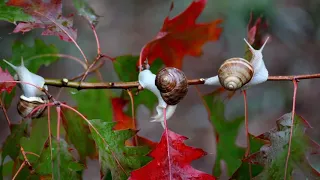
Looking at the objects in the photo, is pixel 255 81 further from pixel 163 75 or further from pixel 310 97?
pixel 310 97

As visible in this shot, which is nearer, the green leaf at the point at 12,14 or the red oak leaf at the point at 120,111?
the green leaf at the point at 12,14

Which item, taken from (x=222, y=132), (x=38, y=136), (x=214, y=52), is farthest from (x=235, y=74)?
(x=214, y=52)

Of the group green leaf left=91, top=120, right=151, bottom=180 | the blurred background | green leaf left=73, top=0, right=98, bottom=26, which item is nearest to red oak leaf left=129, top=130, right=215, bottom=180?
green leaf left=91, top=120, right=151, bottom=180

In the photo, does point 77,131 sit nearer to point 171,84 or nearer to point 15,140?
point 15,140

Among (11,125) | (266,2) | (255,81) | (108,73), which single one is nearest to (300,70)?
(266,2)

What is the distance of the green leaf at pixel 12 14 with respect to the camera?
799 mm

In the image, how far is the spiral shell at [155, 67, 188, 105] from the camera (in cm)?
78

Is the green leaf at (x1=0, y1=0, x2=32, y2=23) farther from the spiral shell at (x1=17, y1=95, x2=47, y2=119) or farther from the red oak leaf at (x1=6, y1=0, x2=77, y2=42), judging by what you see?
the spiral shell at (x1=17, y1=95, x2=47, y2=119)

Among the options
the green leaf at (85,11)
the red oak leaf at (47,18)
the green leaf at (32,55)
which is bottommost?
the green leaf at (32,55)

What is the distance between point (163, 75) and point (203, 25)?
28 cm

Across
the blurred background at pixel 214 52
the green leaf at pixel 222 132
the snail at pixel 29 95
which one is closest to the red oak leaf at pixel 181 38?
the green leaf at pixel 222 132

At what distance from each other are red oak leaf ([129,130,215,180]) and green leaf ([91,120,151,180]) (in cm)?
4

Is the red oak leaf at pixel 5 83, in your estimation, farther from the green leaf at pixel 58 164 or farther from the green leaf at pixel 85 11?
the green leaf at pixel 85 11

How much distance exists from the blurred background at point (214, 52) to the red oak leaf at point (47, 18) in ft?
4.40
